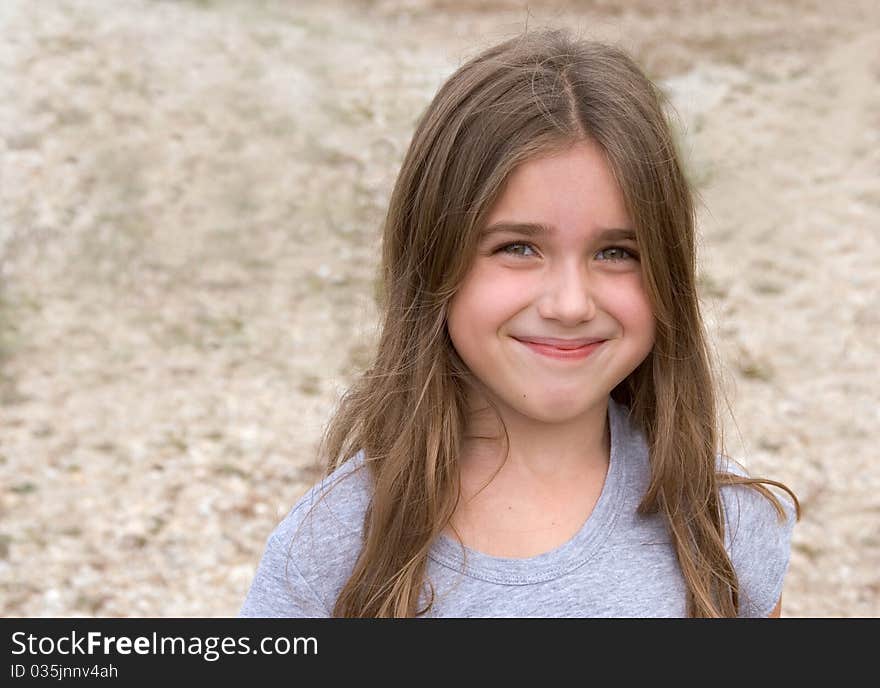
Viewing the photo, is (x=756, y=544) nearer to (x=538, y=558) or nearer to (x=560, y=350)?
(x=538, y=558)

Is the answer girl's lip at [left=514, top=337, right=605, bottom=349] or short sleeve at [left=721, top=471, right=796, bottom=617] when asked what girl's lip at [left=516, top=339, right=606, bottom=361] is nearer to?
girl's lip at [left=514, top=337, right=605, bottom=349]

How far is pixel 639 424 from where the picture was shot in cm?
184

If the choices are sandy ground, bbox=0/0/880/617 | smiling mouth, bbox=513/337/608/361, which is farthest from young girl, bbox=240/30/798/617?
sandy ground, bbox=0/0/880/617

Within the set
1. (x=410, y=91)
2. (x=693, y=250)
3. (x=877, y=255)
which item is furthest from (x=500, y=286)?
(x=410, y=91)

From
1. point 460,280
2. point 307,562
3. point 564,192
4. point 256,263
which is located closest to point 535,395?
point 460,280

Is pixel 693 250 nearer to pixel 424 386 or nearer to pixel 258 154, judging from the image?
pixel 424 386

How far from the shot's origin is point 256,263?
19.9ft

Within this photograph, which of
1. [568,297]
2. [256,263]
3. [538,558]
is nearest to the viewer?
[568,297]

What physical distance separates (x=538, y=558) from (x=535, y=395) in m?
0.25

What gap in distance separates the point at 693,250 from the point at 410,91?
639 cm

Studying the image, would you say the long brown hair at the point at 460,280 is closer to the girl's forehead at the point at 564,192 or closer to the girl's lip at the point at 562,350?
the girl's forehead at the point at 564,192

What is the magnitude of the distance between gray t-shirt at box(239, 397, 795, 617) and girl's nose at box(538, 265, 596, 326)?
339mm

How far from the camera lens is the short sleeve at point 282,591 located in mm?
1604
